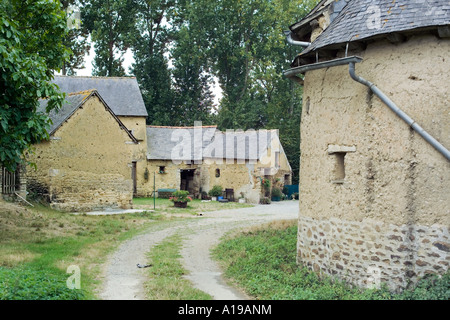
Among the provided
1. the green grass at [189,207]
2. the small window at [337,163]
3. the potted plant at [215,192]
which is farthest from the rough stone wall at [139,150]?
the small window at [337,163]

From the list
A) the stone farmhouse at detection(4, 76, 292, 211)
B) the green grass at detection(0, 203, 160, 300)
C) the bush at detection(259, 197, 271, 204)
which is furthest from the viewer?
the bush at detection(259, 197, 271, 204)

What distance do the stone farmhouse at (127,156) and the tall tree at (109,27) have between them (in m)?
7.64

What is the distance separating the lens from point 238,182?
96.7 ft

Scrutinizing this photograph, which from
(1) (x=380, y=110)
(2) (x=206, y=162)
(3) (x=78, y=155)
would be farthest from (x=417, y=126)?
(2) (x=206, y=162)

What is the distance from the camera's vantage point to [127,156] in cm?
2125

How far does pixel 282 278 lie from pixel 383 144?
10.6 ft

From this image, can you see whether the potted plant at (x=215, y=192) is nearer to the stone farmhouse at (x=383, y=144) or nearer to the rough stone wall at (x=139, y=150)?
the rough stone wall at (x=139, y=150)

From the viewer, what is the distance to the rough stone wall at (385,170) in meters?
7.19

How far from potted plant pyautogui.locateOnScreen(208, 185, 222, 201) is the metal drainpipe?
22.4 metres

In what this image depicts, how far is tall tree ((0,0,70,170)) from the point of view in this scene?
32.7ft

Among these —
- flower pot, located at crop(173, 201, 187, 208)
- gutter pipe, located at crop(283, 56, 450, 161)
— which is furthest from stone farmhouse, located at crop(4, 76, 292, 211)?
gutter pipe, located at crop(283, 56, 450, 161)

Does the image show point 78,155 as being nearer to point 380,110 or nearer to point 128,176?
point 128,176

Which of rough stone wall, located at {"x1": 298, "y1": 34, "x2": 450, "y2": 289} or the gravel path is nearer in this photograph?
rough stone wall, located at {"x1": 298, "y1": 34, "x2": 450, "y2": 289}

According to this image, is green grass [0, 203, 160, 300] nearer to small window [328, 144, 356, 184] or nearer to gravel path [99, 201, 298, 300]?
gravel path [99, 201, 298, 300]
